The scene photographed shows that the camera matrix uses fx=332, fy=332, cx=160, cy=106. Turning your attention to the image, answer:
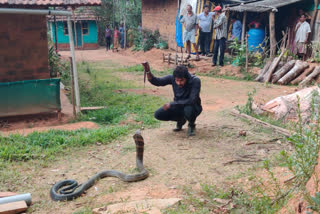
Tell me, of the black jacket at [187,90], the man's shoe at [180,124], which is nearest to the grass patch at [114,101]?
the man's shoe at [180,124]

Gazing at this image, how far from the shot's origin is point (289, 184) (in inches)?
131

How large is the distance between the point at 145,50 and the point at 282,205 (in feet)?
60.8

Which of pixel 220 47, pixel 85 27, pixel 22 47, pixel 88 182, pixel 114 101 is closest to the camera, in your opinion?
pixel 88 182

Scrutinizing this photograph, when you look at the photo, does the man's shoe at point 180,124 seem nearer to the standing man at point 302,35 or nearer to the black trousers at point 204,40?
the standing man at point 302,35

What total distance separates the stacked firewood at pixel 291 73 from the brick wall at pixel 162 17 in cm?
855

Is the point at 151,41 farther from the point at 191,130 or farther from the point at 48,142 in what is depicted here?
the point at 48,142

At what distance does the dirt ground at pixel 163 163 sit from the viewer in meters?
3.90

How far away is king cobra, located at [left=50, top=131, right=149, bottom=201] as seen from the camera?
398 cm

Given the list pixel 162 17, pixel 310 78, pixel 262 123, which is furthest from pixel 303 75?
pixel 162 17

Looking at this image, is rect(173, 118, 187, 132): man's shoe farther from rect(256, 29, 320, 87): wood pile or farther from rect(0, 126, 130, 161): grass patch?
rect(256, 29, 320, 87): wood pile

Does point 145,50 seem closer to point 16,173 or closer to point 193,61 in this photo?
point 193,61

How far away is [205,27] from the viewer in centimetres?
1460

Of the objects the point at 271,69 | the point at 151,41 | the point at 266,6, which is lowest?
the point at 271,69

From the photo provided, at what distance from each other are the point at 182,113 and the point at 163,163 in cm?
131
